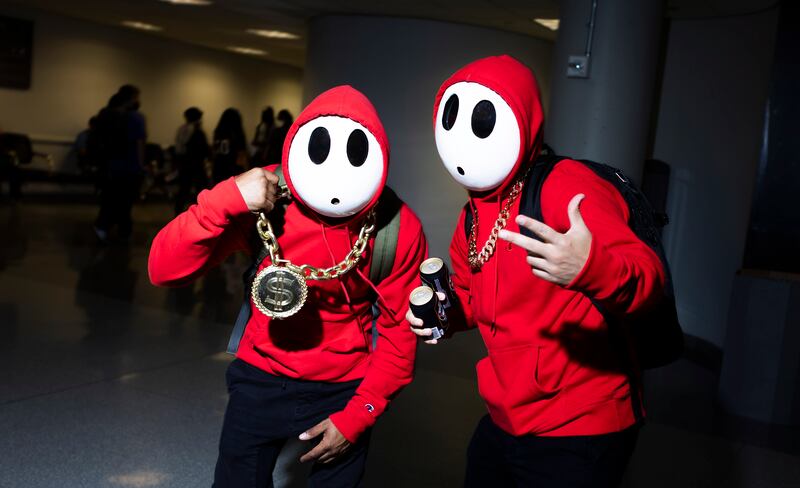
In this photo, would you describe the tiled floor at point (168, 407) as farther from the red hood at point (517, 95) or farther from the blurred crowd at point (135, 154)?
the blurred crowd at point (135, 154)

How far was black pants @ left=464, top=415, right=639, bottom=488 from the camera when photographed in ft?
5.51

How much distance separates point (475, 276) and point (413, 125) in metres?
7.93

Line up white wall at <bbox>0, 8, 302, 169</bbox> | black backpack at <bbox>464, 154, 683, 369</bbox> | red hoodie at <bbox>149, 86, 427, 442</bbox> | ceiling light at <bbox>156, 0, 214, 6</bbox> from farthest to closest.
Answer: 1. white wall at <bbox>0, 8, 302, 169</bbox>
2. ceiling light at <bbox>156, 0, 214, 6</bbox>
3. red hoodie at <bbox>149, 86, 427, 442</bbox>
4. black backpack at <bbox>464, 154, 683, 369</bbox>

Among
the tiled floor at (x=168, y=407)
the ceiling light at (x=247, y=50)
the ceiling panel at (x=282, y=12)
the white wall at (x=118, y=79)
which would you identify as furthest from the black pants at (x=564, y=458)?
the ceiling light at (x=247, y=50)

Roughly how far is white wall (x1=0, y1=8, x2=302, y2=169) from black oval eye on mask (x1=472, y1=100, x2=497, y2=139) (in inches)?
537

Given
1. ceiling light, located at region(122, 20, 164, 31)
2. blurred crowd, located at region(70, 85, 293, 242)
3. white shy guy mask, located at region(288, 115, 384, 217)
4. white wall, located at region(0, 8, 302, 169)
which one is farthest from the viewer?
white wall, located at region(0, 8, 302, 169)

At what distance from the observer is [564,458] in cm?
169

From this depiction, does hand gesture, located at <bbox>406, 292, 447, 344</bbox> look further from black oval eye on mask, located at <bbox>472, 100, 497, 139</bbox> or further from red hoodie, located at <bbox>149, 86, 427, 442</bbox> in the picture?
black oval eye on mask, located at <bbox>472, 100, 497, 139</bbox>

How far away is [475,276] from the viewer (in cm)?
183

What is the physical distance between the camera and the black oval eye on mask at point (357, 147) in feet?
6.03

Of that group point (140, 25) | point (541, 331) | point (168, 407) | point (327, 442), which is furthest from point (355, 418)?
point (140, 25)

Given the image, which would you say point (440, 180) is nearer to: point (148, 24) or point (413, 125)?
point (413, 125)

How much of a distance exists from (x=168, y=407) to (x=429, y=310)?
2696 mm

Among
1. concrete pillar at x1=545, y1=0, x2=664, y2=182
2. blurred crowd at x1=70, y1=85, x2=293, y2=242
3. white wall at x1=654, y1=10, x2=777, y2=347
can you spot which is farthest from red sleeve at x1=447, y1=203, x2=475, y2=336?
blurred crowd at x1=70, y1=85, x2=293, y2=242
